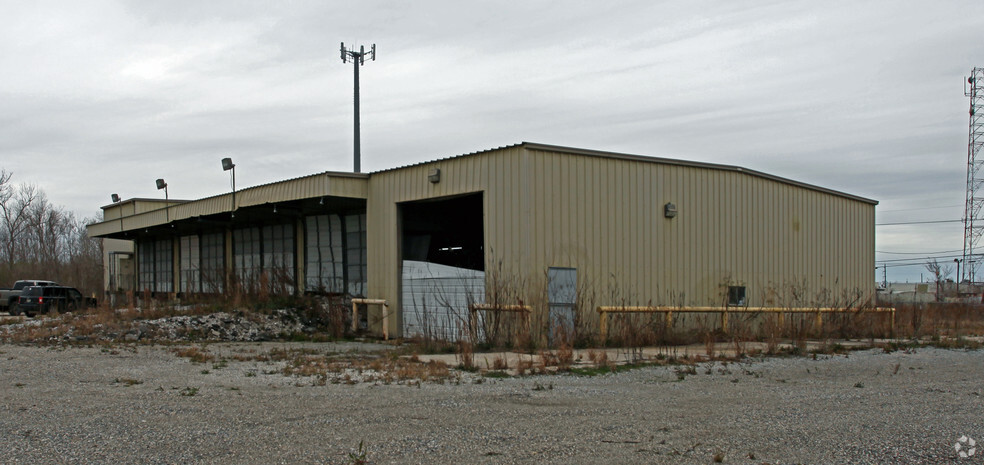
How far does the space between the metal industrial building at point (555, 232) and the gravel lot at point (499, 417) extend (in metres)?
5.30

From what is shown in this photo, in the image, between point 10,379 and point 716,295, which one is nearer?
point 10,379

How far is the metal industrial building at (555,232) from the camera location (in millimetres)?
16266

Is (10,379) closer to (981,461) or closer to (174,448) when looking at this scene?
(174,448)

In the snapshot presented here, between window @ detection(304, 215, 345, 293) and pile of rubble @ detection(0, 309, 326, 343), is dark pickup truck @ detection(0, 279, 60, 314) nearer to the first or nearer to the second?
pile of rubble @ detection(0, 309, 326, 343)

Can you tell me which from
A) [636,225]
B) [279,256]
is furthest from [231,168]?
[636,225]

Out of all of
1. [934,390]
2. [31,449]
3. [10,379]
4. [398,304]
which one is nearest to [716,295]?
[398,304]

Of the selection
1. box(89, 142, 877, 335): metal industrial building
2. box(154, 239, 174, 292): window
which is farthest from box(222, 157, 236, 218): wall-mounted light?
box(154, 239, 174, 292): window

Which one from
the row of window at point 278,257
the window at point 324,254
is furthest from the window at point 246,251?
the window at point 324,254

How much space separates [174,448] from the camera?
6.39 m

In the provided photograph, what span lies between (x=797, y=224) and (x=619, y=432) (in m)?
16.2

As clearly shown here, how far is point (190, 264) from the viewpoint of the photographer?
102 feet

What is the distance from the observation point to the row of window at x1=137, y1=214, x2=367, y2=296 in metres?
21.6

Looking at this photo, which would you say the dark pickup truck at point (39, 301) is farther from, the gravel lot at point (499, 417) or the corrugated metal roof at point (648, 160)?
the gravel lot at point (499, 417)

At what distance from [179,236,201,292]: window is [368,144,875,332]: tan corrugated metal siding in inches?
512
